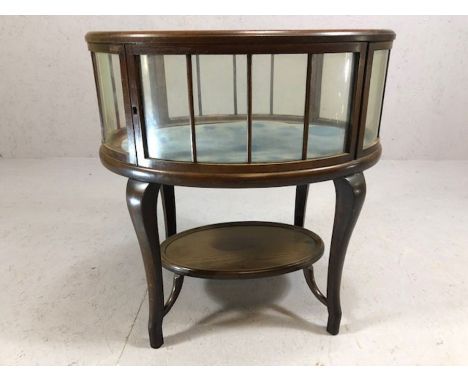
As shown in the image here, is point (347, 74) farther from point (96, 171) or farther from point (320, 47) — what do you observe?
point (96, 171)

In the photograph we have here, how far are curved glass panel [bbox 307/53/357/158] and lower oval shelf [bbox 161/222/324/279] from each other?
1.28ft

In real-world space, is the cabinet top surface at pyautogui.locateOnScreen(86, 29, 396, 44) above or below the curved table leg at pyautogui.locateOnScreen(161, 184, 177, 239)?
above

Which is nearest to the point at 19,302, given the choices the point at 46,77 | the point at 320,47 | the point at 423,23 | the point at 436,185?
the point at 320,47

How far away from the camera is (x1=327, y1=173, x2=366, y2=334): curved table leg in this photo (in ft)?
3.51

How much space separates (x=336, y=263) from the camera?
1183 mm

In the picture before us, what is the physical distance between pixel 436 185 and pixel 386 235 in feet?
2.51

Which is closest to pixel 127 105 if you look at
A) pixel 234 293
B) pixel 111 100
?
pixel 111 100

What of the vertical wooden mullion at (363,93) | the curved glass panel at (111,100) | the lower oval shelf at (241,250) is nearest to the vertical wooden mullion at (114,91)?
the curved glass panel at (111,100)

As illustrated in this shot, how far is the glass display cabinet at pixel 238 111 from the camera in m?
0.88

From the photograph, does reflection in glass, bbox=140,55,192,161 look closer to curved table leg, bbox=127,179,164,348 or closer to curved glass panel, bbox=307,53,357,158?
curved table leg, bbox=127,179,164,348

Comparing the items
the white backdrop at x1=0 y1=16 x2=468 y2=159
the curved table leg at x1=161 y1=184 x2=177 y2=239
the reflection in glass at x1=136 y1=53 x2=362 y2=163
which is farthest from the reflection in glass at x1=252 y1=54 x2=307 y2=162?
the white backdrop at x1=0 y1=16 x2=468 y2=159

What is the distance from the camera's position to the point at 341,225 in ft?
3.69

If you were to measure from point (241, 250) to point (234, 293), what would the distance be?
19 centimetres

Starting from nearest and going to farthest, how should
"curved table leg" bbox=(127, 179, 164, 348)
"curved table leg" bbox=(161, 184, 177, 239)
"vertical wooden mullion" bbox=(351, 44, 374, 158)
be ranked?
"vertical wooden mullion" bbox=(351, 44, 374, 158)
"curved table leg" bbox=(127, 179, 164, 348)
"curved table leg" bbox=(161, 184, 177, 239)
